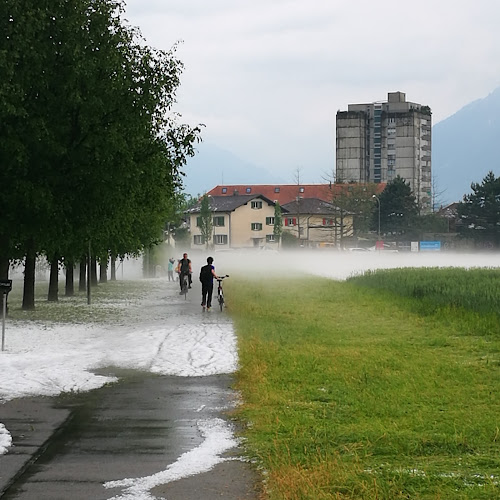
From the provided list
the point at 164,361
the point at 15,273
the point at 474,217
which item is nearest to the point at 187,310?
the point at 164,361

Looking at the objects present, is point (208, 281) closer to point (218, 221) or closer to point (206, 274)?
point (206, 274)

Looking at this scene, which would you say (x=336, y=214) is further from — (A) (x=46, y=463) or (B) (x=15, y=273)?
(A) (x=46, y=463)

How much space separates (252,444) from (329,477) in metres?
1.75

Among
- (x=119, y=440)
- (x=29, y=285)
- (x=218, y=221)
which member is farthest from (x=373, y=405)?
(x=218, y=221)

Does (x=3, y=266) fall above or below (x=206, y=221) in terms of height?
below

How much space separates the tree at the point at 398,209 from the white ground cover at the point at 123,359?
10780cm

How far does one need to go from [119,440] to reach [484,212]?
11166cm

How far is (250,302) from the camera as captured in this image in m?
32.2

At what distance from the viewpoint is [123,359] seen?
16.5m

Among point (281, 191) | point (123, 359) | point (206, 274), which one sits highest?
point (281, 191)

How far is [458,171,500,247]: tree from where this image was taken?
116 meters

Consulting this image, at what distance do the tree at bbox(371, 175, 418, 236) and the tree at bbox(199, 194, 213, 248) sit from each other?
25.4m

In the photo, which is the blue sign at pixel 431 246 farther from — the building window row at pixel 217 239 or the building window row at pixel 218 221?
the building window row at pixel 218 221

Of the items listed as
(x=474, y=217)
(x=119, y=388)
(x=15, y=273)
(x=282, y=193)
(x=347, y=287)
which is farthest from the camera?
(x=282, y=193)
